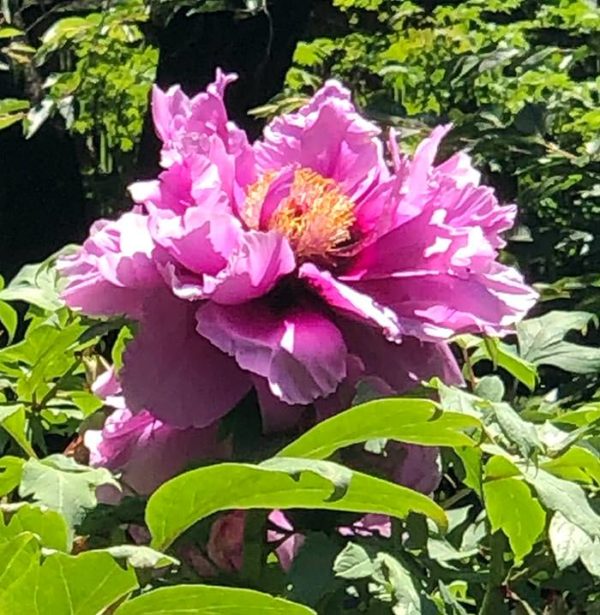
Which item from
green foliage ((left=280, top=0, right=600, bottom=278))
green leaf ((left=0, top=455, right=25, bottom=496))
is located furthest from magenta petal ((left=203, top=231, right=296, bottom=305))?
green foliage ((left=280, top=0, right=600, bottom=278))

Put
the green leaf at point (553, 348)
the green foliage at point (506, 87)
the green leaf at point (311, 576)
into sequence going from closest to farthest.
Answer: the green leaf at point (311, 576)
the green leaf at point (553, 348)
the green foliage at point (506, 87)

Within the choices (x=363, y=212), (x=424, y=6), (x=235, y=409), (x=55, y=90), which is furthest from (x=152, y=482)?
(x=424, y=6)

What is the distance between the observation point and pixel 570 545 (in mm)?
562

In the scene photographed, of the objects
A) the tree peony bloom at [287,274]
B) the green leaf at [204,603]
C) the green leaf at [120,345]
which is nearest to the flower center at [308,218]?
the tree peony bloom at [287,274]

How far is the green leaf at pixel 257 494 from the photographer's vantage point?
1.63ft

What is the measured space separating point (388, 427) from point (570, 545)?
10 cm

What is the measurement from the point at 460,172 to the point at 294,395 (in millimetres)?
168

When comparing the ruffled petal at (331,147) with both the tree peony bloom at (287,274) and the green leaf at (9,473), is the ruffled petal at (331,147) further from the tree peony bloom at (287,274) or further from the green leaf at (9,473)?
the green leaf at (9,473)

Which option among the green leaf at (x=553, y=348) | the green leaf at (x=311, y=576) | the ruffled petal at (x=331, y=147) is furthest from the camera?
the green leaf at (x=553, y=348)

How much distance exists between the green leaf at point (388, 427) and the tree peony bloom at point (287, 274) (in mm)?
56

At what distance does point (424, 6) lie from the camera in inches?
98.7

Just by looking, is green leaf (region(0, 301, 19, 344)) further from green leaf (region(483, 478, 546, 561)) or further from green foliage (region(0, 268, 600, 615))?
green leaf (region(483, 478, 546, 561))

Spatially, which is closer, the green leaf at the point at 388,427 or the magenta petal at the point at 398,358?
the green leaf at the point at 388,427

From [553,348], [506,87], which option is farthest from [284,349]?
[506,87]
